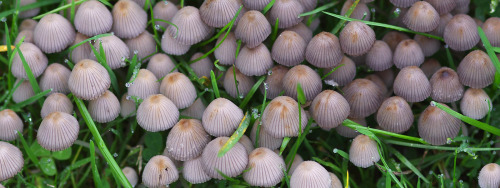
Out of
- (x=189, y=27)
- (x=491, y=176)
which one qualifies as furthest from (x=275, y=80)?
(x=491, y=176)

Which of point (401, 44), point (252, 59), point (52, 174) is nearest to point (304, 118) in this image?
point (252, 59)

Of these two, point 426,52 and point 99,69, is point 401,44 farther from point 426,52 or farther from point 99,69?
point 99,69

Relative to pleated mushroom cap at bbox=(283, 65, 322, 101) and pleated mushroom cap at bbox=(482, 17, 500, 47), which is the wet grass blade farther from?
pleated mushroom cap at bbox=(482, 17, 500, 47)

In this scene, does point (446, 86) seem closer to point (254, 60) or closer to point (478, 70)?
point (478, 70)

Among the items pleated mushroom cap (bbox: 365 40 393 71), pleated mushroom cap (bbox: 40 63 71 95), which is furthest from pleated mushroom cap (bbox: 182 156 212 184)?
pleated mushroom cap (bbox: 365 40 393 71)

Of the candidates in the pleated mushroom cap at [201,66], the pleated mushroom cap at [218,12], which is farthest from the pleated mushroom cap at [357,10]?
the pleated mushroom cap at [201,66]
